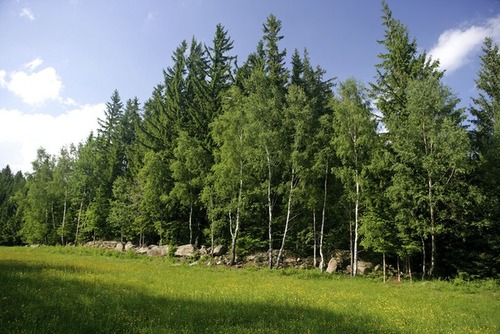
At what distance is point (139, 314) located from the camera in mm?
9617

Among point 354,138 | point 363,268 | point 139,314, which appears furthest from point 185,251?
point 139,314

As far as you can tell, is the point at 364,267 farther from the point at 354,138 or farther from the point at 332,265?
the point at 354,138

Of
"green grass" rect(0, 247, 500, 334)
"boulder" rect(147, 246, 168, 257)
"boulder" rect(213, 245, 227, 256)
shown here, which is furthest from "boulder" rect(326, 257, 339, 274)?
"boulder" rect(147, 246, 168, 257)

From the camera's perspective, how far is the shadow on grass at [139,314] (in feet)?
26.6

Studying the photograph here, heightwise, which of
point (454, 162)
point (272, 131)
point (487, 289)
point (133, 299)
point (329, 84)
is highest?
point (329, 84)

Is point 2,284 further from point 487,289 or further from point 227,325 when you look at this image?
point 487,289

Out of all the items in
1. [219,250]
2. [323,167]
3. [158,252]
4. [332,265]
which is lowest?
[158,252]

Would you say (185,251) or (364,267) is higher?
(185,251)

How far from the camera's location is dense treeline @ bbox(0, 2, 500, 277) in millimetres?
25453

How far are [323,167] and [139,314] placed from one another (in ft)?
76.6

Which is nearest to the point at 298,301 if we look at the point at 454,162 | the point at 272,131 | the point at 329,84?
the point at 454,162

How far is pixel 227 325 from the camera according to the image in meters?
9.06

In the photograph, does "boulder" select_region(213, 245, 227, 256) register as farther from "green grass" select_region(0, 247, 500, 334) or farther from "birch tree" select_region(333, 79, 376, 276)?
"green grass" select_region(0, 247, 500, 334)

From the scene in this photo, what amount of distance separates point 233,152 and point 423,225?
59.5 feet
